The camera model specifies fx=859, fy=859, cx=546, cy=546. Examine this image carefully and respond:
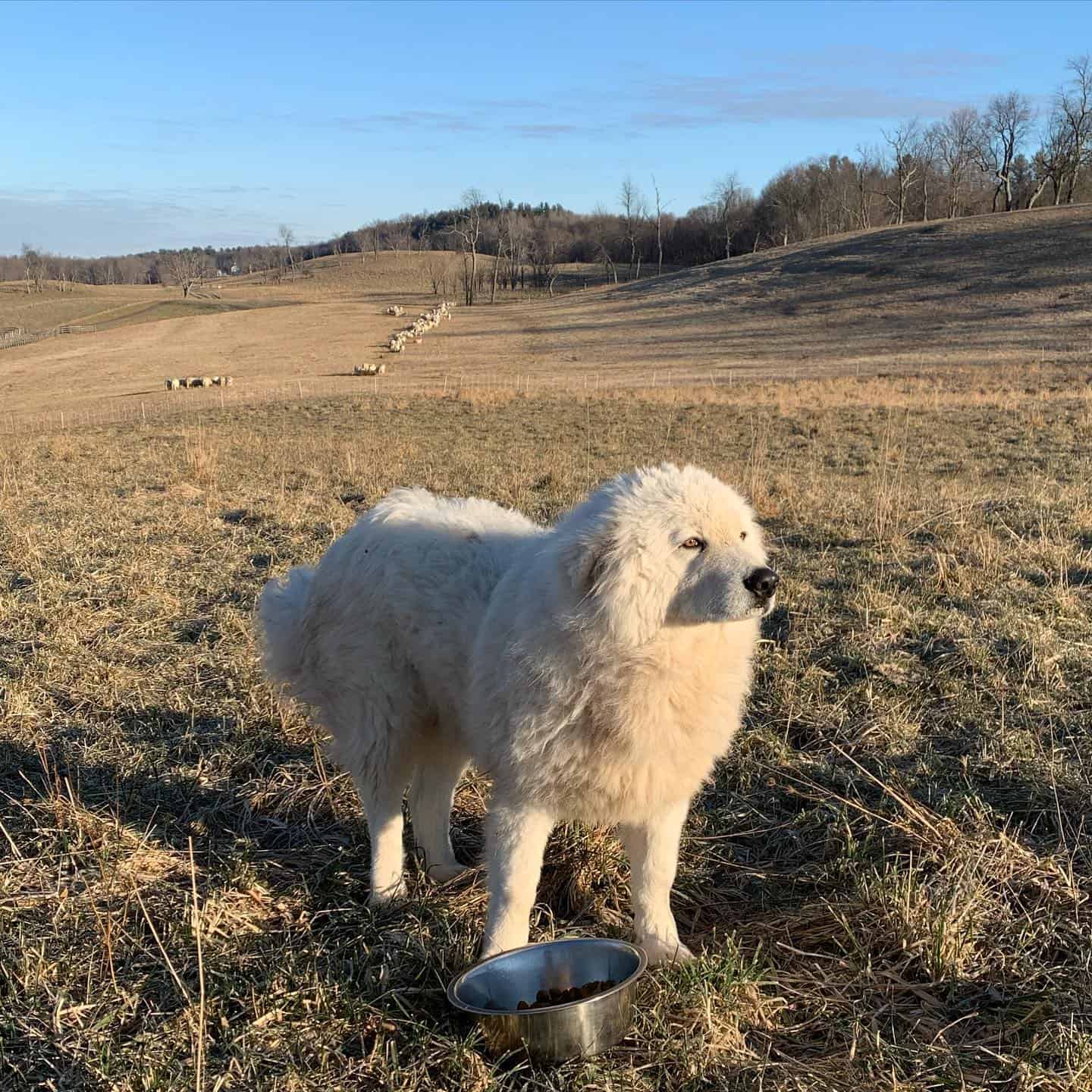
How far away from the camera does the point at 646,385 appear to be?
1069 inches

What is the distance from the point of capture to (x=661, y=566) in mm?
2748

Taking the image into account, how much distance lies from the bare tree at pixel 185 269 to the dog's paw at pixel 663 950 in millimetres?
112614

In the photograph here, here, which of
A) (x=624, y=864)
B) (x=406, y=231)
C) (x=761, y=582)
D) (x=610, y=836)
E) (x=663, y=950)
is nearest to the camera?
(x=761, y=582)

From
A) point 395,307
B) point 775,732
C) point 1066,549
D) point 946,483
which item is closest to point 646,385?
point 946,483


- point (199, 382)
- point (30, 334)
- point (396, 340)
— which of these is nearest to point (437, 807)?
point (199, 382)

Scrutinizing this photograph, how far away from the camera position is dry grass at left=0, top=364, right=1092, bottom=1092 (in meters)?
2.53

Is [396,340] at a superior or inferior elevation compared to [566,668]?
superior

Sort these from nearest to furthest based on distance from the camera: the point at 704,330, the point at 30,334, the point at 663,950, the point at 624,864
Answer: the point at 663,950 < the point at 624,864 < the point at 704,330 < the point at 30,334

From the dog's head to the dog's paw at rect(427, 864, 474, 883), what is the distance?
152cm

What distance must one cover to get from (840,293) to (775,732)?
184ft

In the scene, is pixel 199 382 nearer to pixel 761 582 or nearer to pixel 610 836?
pixel 610 836

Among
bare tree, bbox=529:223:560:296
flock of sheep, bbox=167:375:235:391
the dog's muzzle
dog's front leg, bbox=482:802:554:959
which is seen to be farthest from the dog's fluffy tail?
bare tree, bbox=529:223:560:296

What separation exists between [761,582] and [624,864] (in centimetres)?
159

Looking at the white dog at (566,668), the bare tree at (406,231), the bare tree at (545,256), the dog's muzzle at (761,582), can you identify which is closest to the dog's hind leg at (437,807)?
the white dog at (566,668)
